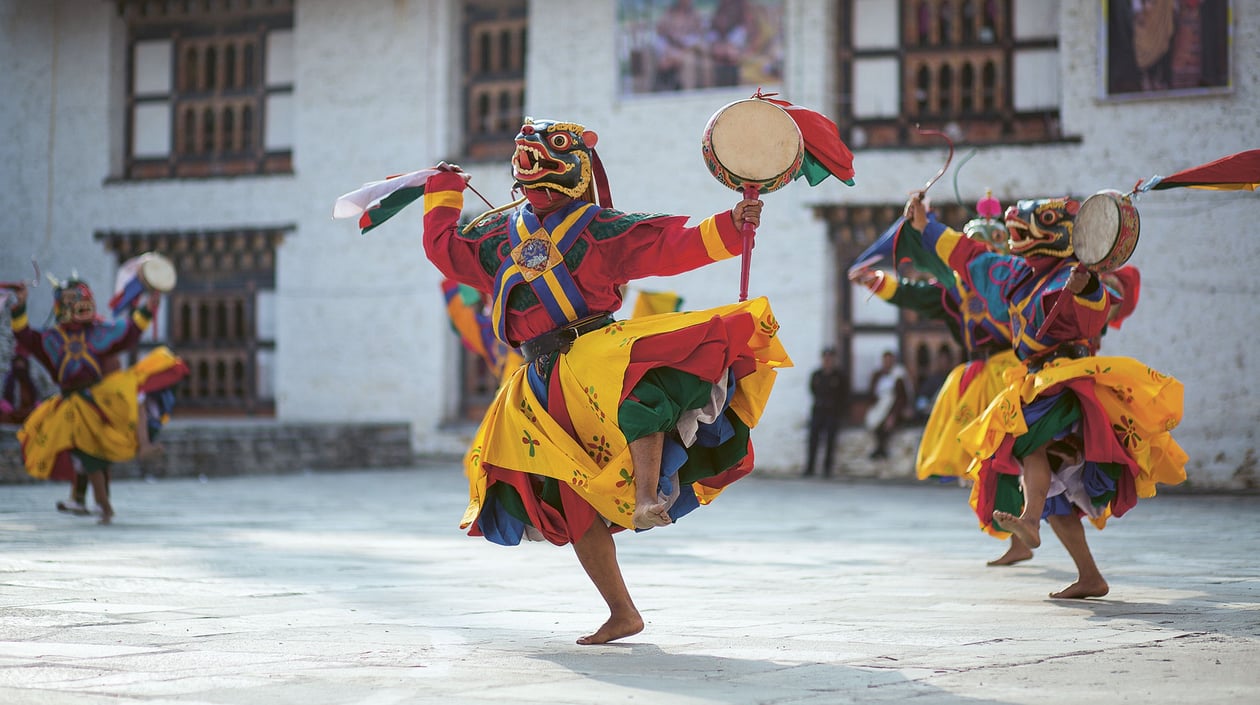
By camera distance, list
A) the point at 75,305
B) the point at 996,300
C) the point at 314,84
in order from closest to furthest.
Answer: the point at 996,300, the point at 75,305, the point at 314,84

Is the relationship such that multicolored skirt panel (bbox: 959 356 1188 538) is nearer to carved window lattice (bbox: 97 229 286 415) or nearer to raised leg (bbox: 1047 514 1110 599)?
raised leg (bbox: 1047 514 1110 599)

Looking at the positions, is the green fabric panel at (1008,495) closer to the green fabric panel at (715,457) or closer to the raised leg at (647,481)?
the green fabric panel at (715,457)

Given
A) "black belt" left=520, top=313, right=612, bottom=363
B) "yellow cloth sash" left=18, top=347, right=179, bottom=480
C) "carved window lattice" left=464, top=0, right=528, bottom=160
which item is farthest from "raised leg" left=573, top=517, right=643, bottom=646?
"carved window lattice" left=464, top=0, right=528, bottom=160

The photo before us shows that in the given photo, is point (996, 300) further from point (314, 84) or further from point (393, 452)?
point (314, 84)

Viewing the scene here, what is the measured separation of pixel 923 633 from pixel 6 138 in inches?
688

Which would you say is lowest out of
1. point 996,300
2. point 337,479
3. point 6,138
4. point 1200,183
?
point 337,479

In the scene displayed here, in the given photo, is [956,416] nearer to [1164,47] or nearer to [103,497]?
[103,497]

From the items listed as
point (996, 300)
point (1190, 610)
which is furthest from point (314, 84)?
point (1190, 610)

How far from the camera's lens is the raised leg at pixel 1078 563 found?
5.71 metres

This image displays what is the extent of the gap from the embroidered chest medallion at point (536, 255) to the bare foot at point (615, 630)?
1.06m

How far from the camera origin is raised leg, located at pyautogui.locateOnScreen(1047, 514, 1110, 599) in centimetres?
571

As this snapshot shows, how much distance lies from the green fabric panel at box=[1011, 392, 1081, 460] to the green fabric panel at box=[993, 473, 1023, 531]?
0.29 metres

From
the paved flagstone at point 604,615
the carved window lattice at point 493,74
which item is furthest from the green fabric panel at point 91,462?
the carved window lattice at point 493,74

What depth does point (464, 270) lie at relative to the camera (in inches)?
194
